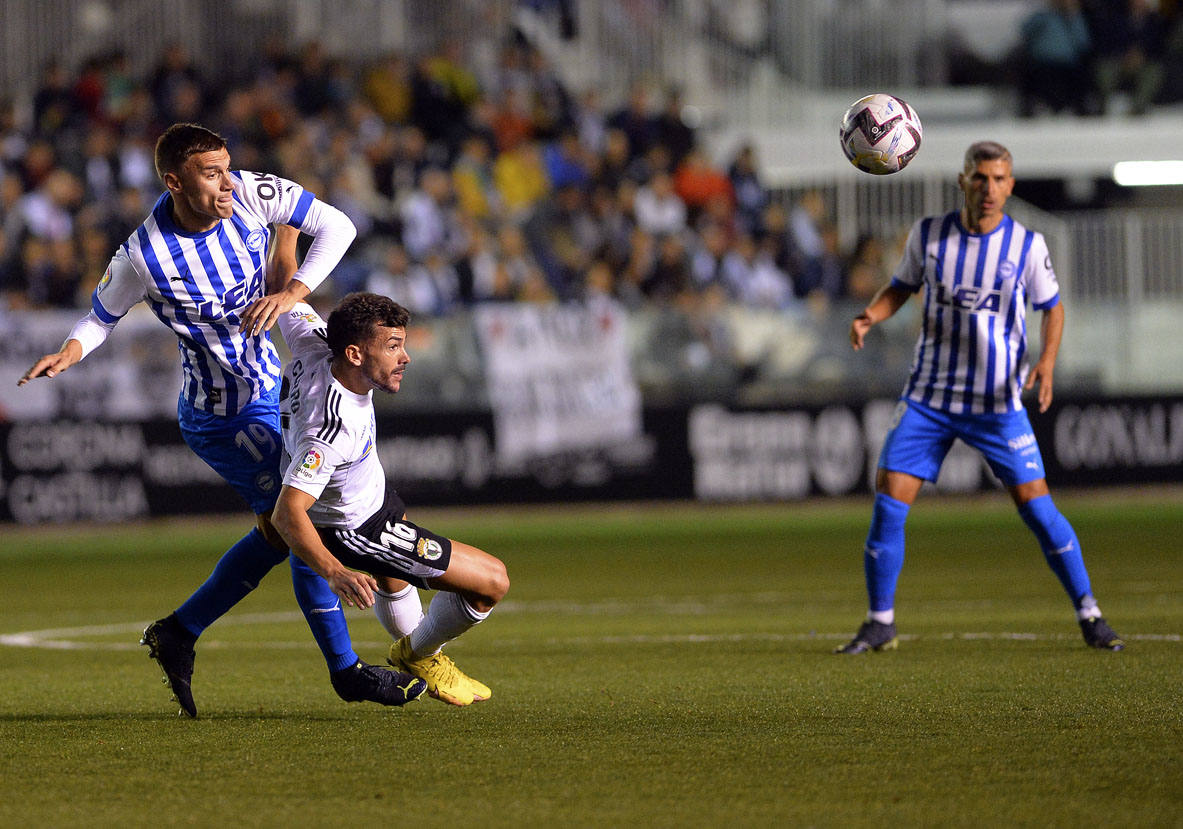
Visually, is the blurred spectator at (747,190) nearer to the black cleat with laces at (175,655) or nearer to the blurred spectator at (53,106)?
the blurred spectator at (53,106)

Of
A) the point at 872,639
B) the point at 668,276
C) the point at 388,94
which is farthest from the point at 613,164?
the point at 872,639

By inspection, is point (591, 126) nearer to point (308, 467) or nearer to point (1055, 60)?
point (1055, 60)

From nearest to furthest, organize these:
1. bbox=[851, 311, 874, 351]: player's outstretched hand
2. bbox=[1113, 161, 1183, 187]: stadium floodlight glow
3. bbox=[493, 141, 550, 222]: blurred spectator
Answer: bbox=[851, 311, 874, 351]: player's outstretched hand → bbox=[493, 141, 550, 222]: blurred spectator → bbox=[1113, 161, 1183, 187]: stadium floodlight glow

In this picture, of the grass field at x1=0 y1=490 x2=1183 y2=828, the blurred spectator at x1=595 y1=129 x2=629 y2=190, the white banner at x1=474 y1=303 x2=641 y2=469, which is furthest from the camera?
the blurred spectator at x1=595 y1=129 x2=629 y2=190

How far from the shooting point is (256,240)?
21.0 ft

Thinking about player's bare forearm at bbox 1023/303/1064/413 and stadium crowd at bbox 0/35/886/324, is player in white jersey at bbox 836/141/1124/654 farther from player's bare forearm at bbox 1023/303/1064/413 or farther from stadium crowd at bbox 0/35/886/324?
stadium crowd at bbox 0/35/886/324

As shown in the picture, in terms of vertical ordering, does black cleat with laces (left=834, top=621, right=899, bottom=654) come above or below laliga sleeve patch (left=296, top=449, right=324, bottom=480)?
below

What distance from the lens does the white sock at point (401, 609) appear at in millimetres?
6449

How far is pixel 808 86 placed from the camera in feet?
80.2

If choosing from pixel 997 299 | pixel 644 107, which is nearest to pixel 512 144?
pixel 644 107

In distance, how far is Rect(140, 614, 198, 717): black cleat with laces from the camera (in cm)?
627

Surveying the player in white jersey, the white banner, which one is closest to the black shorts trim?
the player in white jersey

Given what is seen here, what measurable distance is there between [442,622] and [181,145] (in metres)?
1.93

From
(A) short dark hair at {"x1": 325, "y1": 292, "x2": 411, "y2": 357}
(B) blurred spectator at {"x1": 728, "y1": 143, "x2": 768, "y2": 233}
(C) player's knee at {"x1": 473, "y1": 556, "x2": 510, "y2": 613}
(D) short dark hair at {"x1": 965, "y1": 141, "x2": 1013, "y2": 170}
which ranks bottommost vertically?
(C) player's knee at {"x1": 473, "y1": 556, "x2": 510, "y2": 613}
